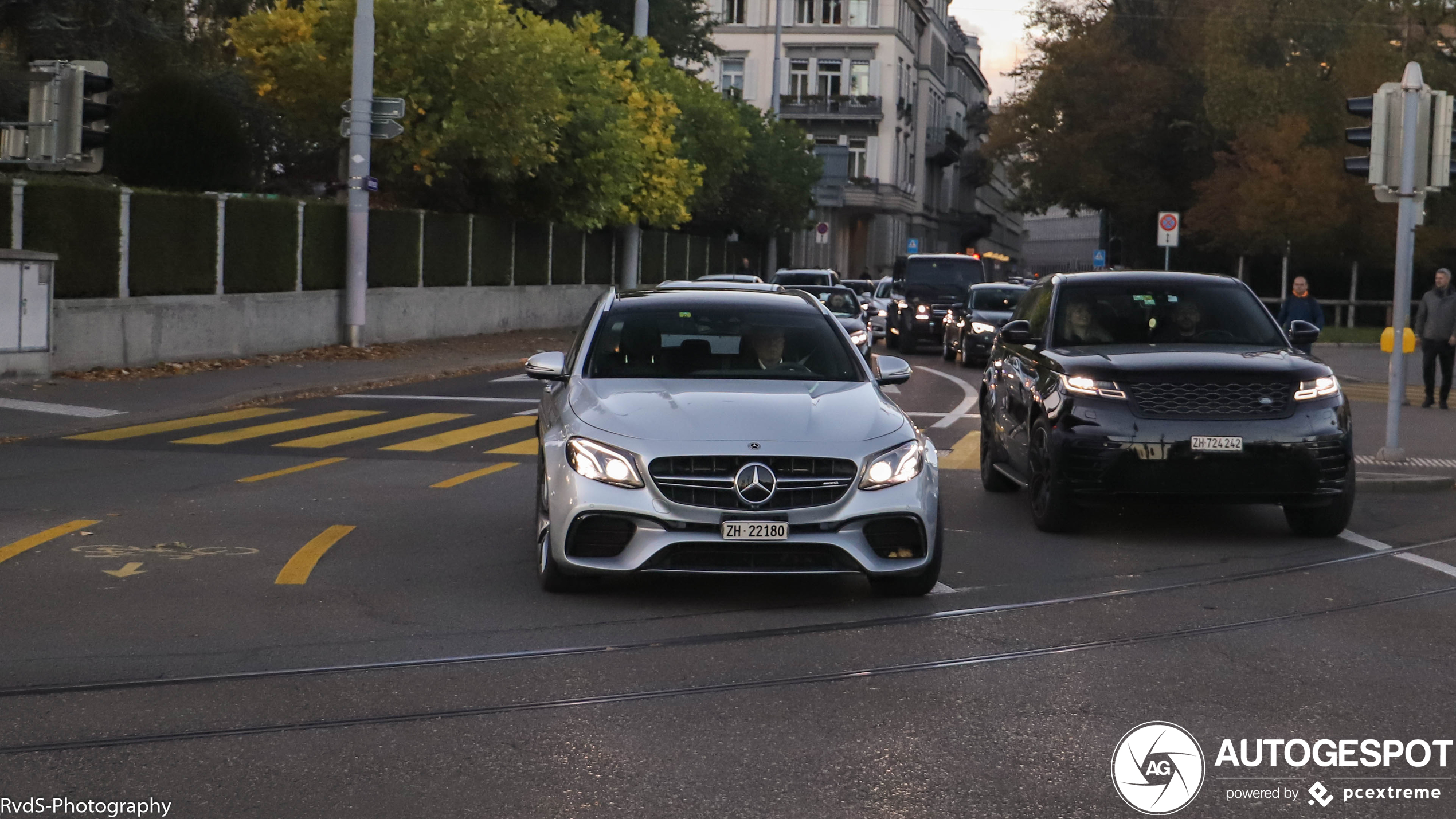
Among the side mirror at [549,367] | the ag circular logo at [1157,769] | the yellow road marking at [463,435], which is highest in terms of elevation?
the side mirror at [549,367]

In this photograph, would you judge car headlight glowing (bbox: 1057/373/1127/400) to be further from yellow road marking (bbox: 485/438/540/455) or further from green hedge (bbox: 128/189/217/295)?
green hedge (bbox: 128/189/217/295)

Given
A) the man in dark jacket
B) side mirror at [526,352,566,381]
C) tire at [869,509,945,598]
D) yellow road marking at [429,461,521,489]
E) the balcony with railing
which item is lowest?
yellow road marking at [429,461,521,489]

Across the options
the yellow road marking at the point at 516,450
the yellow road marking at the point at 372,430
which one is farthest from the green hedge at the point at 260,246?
the yellow road marking at the point at 516,450

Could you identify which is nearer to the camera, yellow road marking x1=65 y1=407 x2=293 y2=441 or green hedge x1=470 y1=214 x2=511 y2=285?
yellow road marking x1=65 y1=407 x2=293 y2=441

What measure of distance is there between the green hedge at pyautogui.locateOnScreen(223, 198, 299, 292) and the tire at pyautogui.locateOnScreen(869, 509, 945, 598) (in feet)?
63.7

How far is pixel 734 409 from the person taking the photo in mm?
8609

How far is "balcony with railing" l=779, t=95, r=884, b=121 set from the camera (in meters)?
91.7

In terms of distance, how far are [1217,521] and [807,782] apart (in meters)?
7.30

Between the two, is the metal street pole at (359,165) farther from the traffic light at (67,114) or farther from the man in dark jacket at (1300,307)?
the man in dark jacket at (1300,307)

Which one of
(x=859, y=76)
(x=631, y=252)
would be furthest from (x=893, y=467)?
(x=859, y=76)

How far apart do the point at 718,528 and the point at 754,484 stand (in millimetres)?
252

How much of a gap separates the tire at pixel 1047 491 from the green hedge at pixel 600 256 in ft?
115

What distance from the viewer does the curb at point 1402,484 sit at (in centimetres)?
1387

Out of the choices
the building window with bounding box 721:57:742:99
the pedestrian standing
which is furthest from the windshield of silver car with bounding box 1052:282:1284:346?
the building window with bounding box 721:57:742:99
